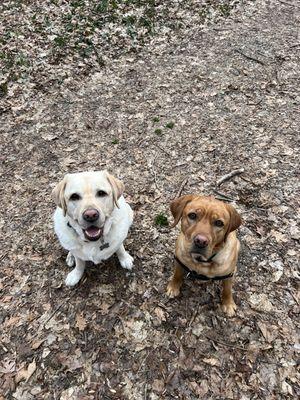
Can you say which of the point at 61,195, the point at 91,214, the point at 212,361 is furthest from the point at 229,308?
the point at 61,195

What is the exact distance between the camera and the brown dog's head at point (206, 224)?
3548mm

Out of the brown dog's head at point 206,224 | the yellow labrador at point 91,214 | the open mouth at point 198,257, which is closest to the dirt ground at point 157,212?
the yellow labrador at point 91,214

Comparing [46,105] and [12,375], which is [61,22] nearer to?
[46,105]

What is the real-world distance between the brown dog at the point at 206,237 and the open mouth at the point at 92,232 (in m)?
0.83

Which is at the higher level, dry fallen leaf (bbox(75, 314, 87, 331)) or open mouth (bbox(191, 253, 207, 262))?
open mouth (bbox(191, 253, 207, 262))

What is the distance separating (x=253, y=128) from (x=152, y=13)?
512cm

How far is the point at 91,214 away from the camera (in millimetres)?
3785

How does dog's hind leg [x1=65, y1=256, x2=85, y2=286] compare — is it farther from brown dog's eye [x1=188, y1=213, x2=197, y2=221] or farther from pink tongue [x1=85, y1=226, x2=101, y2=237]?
brown dog's eye [x1=188, y1=213, x2=197, y2=221]

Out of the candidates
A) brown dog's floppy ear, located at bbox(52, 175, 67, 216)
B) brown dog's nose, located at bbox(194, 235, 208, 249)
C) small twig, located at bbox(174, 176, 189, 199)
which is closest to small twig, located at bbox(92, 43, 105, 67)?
small twig, located at bbox(174, 176, 189, 199)

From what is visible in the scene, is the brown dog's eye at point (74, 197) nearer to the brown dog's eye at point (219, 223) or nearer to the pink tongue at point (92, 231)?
the pink tongue at point (92, 231)

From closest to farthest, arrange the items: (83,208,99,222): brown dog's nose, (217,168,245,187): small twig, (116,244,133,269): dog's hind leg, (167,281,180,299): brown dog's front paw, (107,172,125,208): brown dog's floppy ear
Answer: (83,208,99,222): brown dog's nose, (107,172,125,208): brown dog's floppy ear, (167,281,180,299): brown dog's front paw, (116,244,133,269): dog's hind leg, (217,168,245,187): small twig

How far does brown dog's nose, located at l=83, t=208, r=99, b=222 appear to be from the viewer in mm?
3781

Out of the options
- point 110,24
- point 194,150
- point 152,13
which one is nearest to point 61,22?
point 110,24

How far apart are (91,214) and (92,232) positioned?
0.86 ft
